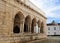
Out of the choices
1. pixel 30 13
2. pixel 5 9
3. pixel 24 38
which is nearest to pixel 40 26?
pixel 30 13

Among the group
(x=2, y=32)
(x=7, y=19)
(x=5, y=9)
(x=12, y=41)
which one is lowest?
(x=12, y=41)

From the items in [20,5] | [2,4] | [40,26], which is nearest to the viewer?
[2,4]

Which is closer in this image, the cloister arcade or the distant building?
the cloister arcade

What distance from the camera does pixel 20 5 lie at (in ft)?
43.6

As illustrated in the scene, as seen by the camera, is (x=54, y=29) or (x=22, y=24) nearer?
(x=22, y=24)

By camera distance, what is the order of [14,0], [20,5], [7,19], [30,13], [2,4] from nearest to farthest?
[2,4]
[7,19]
[14,0]
[20,5]
[30,13]

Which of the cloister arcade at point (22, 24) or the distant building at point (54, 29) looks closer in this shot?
the cloister arcade at point (22, 24)

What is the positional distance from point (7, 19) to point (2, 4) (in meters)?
1.34

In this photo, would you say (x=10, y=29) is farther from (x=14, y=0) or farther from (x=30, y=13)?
(x=30, y=13)

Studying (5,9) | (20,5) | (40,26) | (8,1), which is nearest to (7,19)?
(5,9)

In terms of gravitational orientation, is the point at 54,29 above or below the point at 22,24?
below

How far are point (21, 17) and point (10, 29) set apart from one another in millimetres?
2975

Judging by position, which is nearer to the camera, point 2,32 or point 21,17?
point 2,32

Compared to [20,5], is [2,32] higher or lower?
lower
